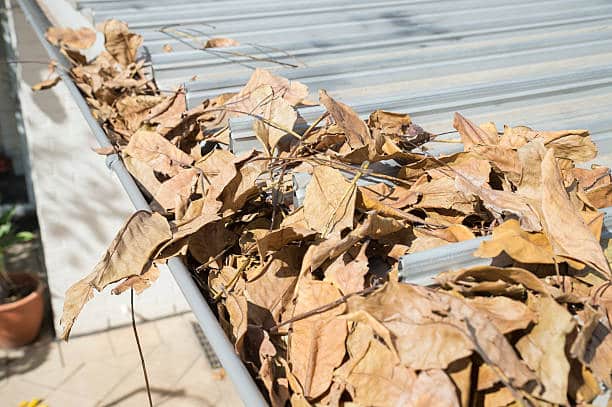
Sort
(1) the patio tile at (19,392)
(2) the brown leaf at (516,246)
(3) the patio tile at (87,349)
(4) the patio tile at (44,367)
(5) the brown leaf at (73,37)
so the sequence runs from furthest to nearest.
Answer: (3) the patio tile at (87,349), (4) the patio tile at (44,367), (1) the patio tile at (19,392), (5) the brown leaf at (73,37), (2) the brown leaf at (516,246)

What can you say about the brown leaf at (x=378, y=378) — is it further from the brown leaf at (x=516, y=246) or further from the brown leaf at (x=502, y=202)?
the brown leaf at (x=502, y=202)

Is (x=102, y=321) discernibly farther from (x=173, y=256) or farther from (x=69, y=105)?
(x=173, y=256)

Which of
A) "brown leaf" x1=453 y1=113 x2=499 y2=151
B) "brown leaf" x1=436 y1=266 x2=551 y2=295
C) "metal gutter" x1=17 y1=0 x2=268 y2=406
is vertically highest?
"brown leaf" x1=453 y1=113 x2=499 y2=151

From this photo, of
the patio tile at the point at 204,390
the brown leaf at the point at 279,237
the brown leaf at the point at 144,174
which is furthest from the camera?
the patio tile at the point at 204,390

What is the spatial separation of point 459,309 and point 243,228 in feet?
1.55

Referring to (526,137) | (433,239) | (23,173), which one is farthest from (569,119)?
(23,173)

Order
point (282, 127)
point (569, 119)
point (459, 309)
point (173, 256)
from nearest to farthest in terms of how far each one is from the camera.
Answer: point (459, 309) < point (173, 256) < point (282, 127) < point (569, 119)

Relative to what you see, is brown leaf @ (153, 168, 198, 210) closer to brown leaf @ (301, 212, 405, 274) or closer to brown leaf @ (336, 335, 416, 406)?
brown leaf @ (301, 212, 405, 274)

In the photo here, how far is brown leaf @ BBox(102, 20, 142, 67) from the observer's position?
6.32 feet

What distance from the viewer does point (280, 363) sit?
87cm

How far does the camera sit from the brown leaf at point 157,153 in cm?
131

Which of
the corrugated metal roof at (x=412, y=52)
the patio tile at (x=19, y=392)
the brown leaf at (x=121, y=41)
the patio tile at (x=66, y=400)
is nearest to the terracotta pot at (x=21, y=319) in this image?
the patio tile at (x=19, y=392)

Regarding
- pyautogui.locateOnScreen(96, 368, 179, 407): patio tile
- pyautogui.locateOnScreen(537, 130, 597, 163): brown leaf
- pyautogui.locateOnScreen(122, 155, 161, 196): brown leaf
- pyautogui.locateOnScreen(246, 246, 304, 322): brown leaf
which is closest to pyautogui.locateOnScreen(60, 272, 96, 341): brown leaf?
pyautogui.locateOnScreen(246, 246, 304, 322): brown leaf

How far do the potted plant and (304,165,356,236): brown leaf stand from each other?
16.0 ft
